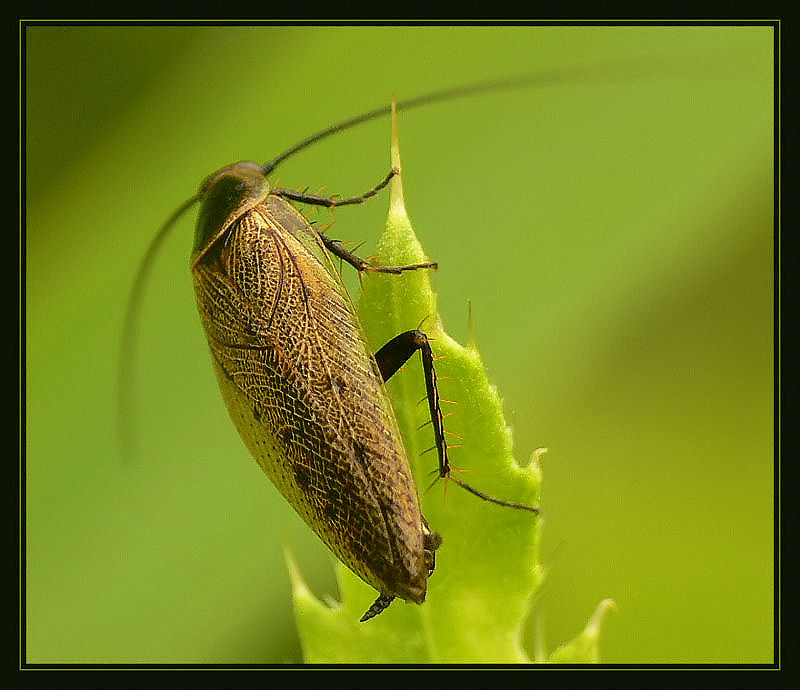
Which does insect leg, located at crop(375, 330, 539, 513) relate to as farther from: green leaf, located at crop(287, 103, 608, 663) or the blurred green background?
the blurred green background

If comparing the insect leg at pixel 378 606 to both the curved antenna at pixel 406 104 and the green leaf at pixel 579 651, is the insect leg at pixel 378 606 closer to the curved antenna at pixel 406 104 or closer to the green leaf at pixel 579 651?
the green leaf at pixel 579 651

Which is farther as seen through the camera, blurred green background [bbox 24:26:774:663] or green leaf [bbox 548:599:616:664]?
blurred green background [bbox 24:26:774:663]

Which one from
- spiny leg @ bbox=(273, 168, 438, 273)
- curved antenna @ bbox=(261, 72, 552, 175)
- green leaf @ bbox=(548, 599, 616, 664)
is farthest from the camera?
curved antenna @ bbox=(261, 72, 552, 175)

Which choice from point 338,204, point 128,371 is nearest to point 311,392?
point 338,204

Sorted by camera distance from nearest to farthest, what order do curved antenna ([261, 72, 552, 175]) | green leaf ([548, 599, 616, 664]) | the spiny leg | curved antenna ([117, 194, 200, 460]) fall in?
green leaf ([548, 599, 616, 664]) < the spiny leg < curved antenna ([261, 72, 552, 175]) < curved antenna ([117, 194, 200, 460])

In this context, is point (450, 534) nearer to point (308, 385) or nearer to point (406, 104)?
point (308, 385)

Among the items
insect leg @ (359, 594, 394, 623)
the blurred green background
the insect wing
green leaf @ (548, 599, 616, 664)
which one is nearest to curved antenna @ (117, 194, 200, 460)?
the blurred green background

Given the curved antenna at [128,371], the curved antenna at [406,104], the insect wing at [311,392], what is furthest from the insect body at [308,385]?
the curved antenna at [128,371]
